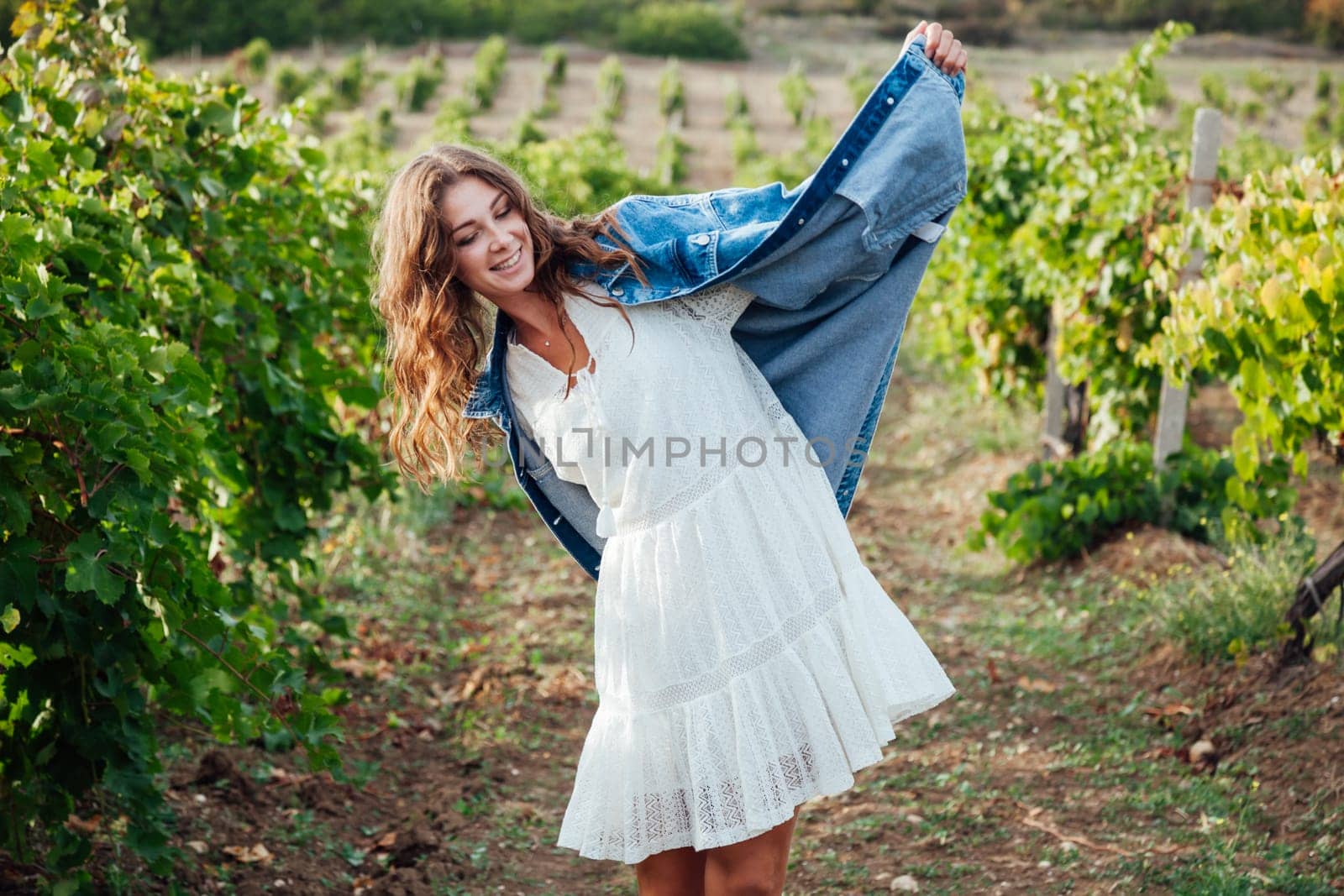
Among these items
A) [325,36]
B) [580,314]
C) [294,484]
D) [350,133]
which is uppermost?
[325,36]

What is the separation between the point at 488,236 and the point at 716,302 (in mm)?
398

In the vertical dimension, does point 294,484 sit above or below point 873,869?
above

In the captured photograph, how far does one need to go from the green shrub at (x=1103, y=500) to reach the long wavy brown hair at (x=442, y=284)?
131 inches

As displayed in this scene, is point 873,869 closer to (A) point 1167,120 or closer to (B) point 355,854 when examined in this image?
(B) point 355,854

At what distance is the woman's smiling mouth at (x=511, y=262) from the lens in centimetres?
204

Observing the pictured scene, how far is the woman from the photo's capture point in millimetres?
2002

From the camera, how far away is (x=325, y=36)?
32094 mm

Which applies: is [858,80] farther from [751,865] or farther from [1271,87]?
[751,865]

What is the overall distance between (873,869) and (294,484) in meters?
1.87

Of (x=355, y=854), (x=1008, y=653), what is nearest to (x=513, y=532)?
(x=1008, y=653)

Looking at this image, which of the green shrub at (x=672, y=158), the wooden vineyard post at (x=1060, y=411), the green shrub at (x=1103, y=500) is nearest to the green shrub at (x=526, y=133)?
the green shrub at (x=672, y=158)

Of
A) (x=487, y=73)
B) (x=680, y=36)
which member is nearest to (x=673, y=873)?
(x=487, y=73)

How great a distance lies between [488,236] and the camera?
80.5 inches

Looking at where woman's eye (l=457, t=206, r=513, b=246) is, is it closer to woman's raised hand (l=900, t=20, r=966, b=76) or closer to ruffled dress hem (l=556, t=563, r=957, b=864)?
woman's raised hand (l=900, t=20, r=966, b=76)
